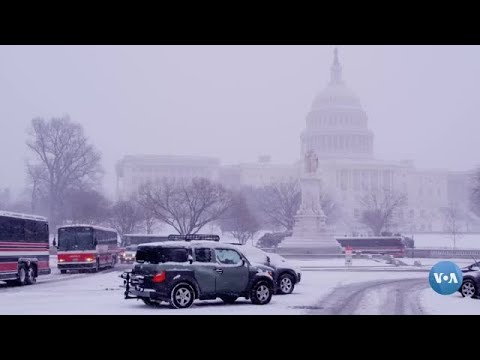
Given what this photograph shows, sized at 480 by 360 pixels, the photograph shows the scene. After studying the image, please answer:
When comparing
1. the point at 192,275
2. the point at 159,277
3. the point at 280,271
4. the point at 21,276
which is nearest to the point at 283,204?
the point at 21,276

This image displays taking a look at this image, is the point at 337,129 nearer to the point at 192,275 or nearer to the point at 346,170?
the point at 346,170

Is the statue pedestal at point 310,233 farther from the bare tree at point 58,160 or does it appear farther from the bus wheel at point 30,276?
the bus wheel at point 30,276

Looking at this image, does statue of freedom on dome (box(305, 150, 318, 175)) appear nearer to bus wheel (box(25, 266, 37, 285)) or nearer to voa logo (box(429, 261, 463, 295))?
bus wheel (box(25, 266, 37, 285))

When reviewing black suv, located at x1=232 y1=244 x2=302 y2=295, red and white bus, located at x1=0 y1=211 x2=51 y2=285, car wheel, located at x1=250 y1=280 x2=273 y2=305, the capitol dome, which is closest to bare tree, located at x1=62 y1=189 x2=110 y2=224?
red and white bus, located at x1=0 y1=211 x2=51 y2=285

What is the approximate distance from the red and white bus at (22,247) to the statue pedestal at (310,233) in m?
29.3

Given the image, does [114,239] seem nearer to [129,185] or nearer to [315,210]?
[315,210]

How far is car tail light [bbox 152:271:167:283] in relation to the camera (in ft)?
60.6

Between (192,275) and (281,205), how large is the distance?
70.7m

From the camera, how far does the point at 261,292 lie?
19953 mm

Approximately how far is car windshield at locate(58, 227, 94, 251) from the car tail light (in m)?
19.0

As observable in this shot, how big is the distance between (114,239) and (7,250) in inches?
700

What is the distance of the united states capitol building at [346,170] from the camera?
378 ft
